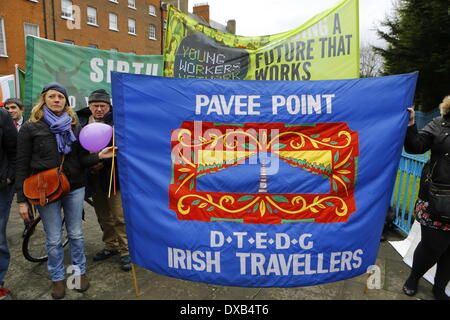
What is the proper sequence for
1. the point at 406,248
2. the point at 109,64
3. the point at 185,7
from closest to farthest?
1. the point at 406,248
2. the point at 109,64
3. the point at 185,7

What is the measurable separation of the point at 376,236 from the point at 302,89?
1341 millimetres

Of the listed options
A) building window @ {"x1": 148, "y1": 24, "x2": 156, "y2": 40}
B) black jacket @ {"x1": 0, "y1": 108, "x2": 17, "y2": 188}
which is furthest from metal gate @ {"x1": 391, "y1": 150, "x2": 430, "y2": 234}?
building window @ {"x1": 148, "y1": 24, "x2": 156, "y2": 40}

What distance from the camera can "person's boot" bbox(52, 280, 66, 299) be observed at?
274 centimetres

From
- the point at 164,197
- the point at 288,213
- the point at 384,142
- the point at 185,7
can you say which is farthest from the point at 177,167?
the point at 185,7

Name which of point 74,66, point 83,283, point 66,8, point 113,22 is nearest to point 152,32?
point 113,22

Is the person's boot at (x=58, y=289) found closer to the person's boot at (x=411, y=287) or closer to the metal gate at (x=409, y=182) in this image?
the person's boot at (x=411, y=287)

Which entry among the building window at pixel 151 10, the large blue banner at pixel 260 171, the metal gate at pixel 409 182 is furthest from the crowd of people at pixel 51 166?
the building window at pixel 151 10

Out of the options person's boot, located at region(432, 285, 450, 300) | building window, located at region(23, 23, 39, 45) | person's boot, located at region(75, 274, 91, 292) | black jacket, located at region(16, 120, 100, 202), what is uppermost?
building window, located at region(23, 23, 39, 45)

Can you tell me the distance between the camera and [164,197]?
8.09 ft

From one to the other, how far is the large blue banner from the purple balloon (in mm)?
308

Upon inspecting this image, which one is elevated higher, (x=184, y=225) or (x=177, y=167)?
(x=177, y=167)

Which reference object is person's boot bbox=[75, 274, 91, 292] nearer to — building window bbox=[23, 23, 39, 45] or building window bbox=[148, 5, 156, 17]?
building window bbox=[23, 23, 39, 45]

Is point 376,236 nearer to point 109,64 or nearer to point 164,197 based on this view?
point 164,197

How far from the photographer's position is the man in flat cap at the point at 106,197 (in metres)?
3.21
